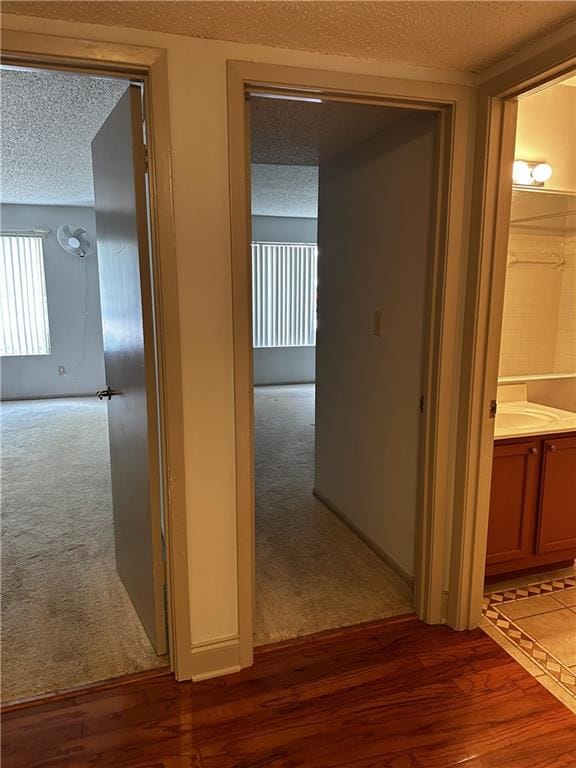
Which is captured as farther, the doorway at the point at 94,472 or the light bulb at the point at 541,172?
the light bulb at the point at 541,172

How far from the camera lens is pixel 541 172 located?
2658 millimetres

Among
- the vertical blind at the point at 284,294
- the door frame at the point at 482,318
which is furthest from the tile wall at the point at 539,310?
the vertical blind at the point at 284,294

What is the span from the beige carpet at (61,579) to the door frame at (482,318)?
1.28 meters

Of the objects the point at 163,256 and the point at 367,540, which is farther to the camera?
the point at 367,540

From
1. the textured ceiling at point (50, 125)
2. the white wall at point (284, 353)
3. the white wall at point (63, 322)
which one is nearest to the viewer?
the textured ceiling at point (50, 125)

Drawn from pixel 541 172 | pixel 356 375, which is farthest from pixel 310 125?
pixel 356 375

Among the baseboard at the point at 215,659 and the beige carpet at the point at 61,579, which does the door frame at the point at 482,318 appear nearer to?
the baseboard at the point at 215,659

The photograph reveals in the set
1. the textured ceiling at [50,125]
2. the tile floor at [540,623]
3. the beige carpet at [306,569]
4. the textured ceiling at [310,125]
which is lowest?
the tile floor at [540,623]

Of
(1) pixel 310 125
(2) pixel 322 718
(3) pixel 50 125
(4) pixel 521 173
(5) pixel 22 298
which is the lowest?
(2) pixel 322 718

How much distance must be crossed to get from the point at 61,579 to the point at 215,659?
1.04 metres

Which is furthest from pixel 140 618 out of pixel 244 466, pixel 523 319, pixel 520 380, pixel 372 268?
pixel 523 319

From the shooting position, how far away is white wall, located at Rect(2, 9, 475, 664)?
1.66 meters

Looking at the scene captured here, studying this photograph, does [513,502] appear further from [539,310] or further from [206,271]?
[206,271]

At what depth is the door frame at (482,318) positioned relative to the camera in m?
1.92
